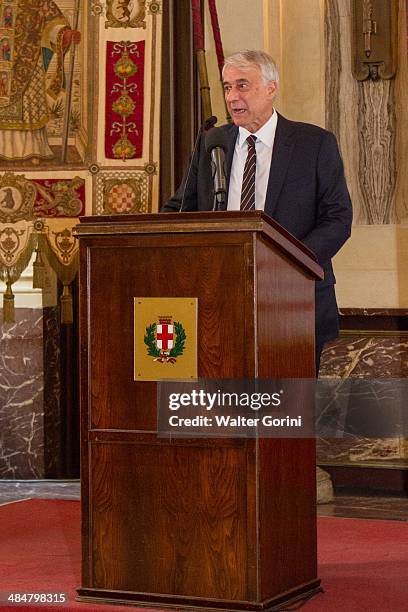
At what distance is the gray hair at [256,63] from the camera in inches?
143

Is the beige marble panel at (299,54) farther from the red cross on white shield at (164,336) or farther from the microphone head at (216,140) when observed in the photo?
the red cross on white shield at (164,336)

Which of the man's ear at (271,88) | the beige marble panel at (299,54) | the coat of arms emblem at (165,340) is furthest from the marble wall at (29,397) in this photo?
the coat of arms emblem at (165,340)

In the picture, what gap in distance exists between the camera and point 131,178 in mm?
5863

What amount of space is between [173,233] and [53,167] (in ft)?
10.5

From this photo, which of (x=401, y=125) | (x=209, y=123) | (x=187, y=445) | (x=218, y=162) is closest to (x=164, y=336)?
(x=187, y=445)

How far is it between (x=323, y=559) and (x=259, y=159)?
4.40 ft

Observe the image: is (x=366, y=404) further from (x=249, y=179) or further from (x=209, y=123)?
(x=209, y=123)

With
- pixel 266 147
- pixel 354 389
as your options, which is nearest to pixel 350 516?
pixel 354 389

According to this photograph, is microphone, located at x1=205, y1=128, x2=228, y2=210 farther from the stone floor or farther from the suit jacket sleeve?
the stone floor

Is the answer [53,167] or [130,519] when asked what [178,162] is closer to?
[53,167]

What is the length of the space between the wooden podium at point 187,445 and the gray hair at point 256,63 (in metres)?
0.83

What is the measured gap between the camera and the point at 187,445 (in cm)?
290

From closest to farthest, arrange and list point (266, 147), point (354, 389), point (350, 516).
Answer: point (266, 147)
point (350, 516)
point (354, 389)

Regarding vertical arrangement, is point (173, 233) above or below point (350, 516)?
above
